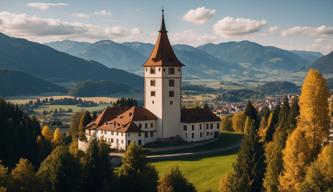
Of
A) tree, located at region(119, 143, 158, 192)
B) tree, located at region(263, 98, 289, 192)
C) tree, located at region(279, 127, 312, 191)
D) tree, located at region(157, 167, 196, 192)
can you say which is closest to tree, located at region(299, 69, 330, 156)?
tree, located at region(279, 127, 312, 191)

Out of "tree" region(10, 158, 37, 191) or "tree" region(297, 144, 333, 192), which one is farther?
"tree" region(297, 144, 333, 192)

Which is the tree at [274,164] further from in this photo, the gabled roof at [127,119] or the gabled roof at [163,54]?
the gabled roof at [163,54]

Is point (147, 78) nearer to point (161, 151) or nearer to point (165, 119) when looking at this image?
point (165, 119)

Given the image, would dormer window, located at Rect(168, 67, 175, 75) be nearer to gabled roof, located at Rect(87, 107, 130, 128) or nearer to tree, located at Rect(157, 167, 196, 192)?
gabled roof, located at Rect(87, 107, 130, 128)

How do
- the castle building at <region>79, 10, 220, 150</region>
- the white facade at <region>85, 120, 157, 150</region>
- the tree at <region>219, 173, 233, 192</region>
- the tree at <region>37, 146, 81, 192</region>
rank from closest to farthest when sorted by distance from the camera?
the tree at <region>37, 146, 81, 192</region> < the tree at <region>219, 173, 233, 192</region> < the white facade at <region>85, 120, 157, 150</region> < the castle building at <region>79, 10, 220, 150</region>

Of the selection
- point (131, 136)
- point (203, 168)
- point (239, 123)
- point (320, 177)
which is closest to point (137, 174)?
point (320, 177)

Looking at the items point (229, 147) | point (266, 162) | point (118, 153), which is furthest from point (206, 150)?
point (266, 162)

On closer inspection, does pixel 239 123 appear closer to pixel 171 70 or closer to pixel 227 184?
pixel 171 70
